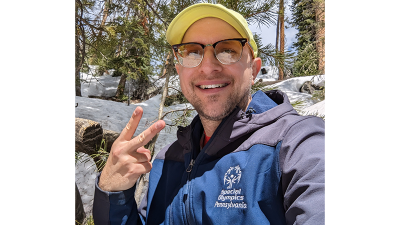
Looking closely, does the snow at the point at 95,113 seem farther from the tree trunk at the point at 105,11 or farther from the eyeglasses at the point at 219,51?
the eyeglasses at the point at 219,51

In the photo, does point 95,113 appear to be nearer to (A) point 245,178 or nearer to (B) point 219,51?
(B) point 219,51

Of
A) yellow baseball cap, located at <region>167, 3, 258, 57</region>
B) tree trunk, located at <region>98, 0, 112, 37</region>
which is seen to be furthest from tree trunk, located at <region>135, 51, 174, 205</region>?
yellow baseball cap, located at <region>167, 3, 258, 57</region>

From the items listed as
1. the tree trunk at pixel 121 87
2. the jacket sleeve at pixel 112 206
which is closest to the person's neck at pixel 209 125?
the jacket sleeve at pixel 112 206

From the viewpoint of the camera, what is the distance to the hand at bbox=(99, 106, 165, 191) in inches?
19.5

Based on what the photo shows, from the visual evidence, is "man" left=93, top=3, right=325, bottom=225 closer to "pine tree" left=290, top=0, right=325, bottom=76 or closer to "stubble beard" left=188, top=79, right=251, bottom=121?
"stubble beard" left=188, top=79, right=251, bottom=121

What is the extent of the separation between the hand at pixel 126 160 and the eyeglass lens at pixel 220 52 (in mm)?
202

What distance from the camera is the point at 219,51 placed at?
0.57 meters

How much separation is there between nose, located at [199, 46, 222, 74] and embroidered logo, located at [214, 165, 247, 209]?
0.80ft
